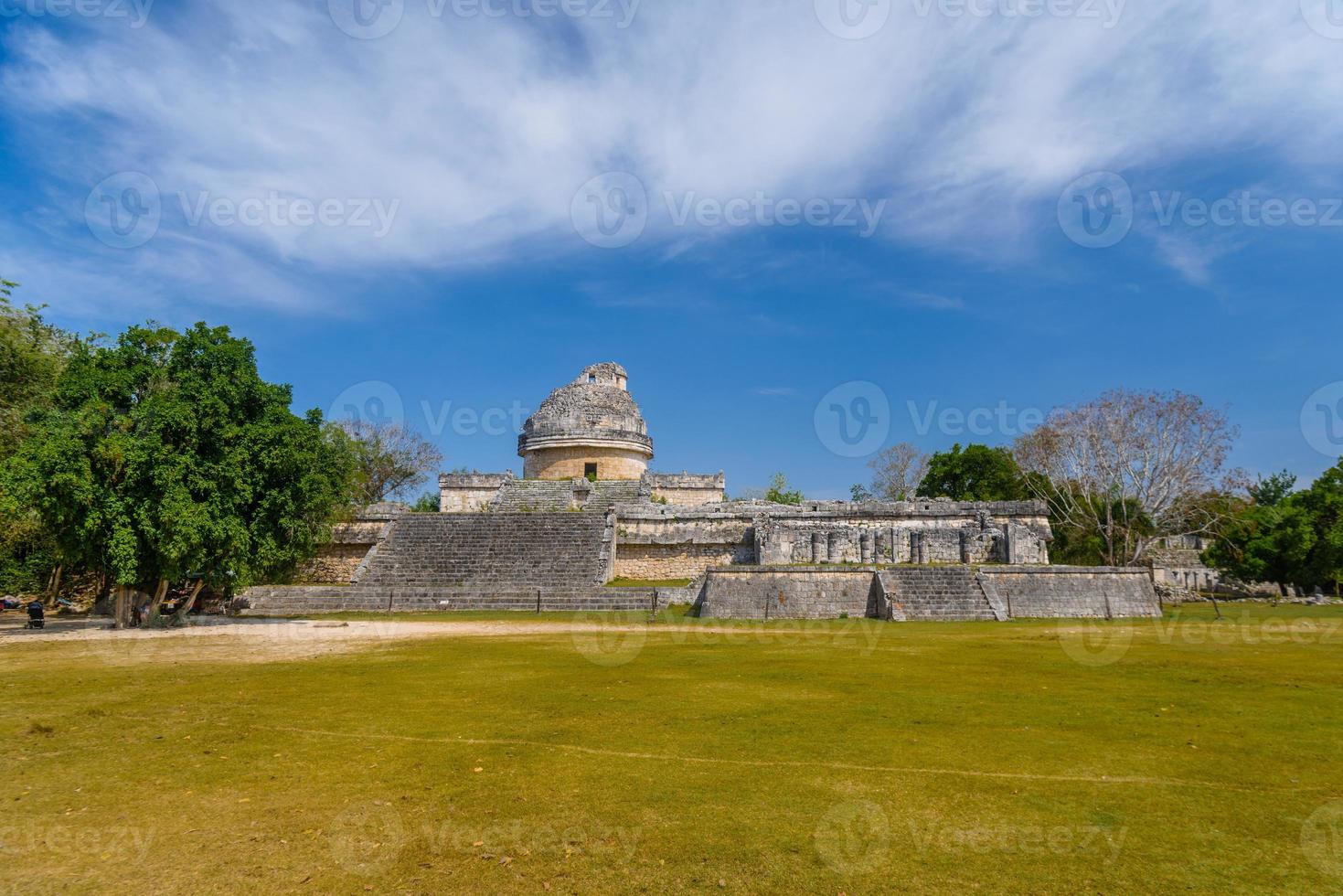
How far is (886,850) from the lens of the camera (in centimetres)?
445

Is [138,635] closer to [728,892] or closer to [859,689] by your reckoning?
[859,689]

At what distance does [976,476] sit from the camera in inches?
1610

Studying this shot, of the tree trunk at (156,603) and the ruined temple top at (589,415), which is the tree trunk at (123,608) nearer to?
the tree trunk at (156,603)

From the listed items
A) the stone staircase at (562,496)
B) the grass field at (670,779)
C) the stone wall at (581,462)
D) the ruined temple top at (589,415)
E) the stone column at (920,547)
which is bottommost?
the grass field at (670,779)

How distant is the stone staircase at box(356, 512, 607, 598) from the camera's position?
2330cm

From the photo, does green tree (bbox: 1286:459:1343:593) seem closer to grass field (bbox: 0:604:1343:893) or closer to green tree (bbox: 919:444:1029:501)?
green tree (bbox: 919:444:1029:501)

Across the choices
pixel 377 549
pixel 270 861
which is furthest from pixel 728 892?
pixel 377 549

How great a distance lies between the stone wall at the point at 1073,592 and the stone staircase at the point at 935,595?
2.08 ft

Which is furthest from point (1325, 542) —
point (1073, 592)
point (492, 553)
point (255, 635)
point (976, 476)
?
point (255, 635)

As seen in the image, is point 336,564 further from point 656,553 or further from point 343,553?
point 656,553

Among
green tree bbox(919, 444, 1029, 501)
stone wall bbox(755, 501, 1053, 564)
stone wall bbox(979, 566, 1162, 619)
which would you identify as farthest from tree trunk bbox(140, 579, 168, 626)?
green tree bbox(919, 444, 1029, 501)

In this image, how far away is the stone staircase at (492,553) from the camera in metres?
23.3

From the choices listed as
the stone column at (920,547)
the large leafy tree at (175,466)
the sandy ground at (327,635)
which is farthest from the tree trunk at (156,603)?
the stone column at (920,547)

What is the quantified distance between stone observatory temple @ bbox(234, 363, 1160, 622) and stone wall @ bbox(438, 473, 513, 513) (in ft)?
0.21
